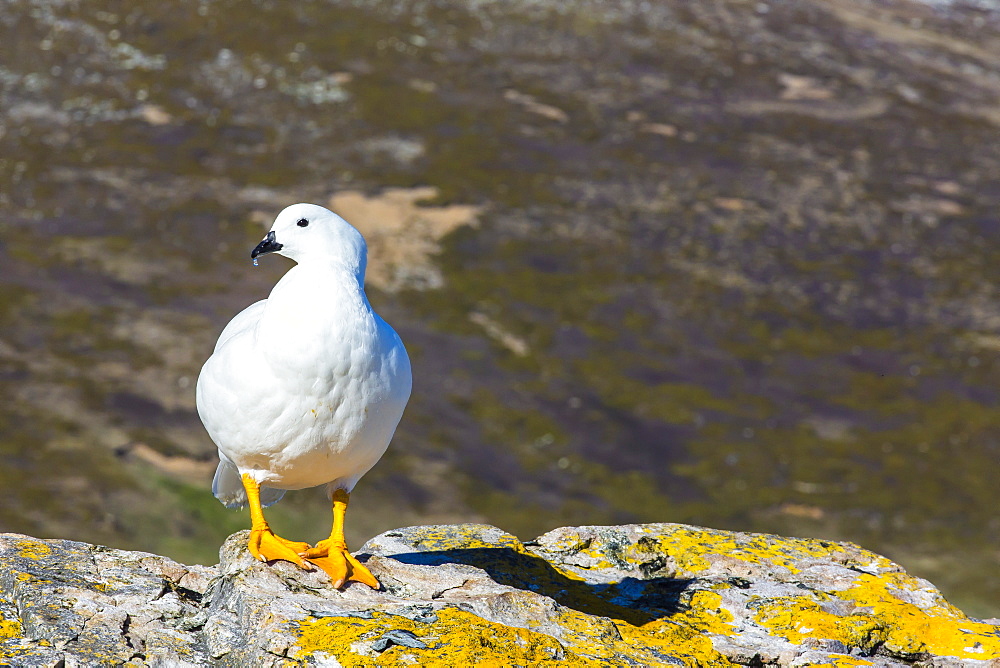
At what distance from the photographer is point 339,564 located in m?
6.45

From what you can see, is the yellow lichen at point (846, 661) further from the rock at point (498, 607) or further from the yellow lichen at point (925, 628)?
the yellow lichen at point (925, 628)

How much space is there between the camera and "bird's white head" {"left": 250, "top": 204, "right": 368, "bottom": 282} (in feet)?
21.9

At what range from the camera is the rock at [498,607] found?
5.45 m

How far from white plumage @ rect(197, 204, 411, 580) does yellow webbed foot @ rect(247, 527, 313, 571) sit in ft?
1.52

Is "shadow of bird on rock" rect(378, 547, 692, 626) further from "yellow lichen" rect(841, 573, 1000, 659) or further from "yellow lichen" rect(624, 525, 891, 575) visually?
"yellow lichen" rect(841, 573, 1000, 659)

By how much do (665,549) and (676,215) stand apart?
2410 cm

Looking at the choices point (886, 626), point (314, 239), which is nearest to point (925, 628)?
point (886, 626)

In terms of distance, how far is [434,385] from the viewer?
78.3 ft

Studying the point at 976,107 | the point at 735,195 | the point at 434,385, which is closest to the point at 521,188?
the point at 735,195

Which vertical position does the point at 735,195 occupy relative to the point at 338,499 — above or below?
below

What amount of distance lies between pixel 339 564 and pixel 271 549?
0.47 m

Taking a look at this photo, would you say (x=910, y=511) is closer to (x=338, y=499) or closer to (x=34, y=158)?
(x=338, y=499)

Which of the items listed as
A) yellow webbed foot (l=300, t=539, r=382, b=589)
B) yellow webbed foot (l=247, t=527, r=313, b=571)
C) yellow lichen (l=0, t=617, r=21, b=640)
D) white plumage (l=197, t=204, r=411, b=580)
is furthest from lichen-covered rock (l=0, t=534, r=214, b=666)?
white plumage (l=197, t=204, r=411, b=580)

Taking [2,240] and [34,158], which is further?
[34,158]
